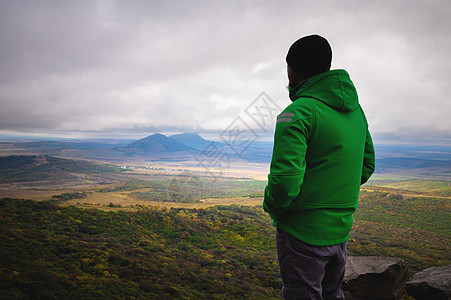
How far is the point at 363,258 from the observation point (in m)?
6.38

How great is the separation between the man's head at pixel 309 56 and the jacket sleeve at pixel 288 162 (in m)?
0.39

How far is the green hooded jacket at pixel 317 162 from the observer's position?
128 cm

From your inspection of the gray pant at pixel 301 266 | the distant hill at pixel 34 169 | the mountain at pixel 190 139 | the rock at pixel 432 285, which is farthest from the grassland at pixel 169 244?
the mountain at pixel 190 139

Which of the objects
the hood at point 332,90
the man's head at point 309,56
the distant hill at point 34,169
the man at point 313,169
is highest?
the man's head at point 309,56

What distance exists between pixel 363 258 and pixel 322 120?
6612 millimetres

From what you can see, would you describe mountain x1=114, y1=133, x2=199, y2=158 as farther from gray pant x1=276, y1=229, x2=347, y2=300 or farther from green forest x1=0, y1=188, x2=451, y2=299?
gray pant x1=276, y1=229, x2=347, y2=300

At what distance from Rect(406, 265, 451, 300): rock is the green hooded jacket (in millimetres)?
5040

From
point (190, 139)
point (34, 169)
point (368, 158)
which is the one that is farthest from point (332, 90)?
point (190, 139)

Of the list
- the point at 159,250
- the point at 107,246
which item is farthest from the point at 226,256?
the point at 107,246

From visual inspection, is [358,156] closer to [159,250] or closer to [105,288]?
[105,288]

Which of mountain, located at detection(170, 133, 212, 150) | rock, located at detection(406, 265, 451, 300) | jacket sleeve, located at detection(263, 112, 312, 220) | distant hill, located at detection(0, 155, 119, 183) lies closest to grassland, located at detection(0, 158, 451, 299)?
rock, located at detection(406, 265, 451, 300)

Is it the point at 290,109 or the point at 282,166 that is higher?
the point at 290,109

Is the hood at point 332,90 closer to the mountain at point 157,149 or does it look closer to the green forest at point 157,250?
the green forest at point 157,250

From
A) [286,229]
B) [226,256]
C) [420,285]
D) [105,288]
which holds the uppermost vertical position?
[286,229]
